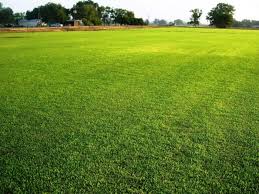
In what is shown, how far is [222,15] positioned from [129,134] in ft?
405

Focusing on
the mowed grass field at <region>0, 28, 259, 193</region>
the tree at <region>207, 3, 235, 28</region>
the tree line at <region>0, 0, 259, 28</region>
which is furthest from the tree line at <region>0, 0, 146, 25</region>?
the mowed grass field at <region>0, 28, 259, 193</region>

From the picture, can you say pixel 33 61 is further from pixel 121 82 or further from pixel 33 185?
pixel 33 185

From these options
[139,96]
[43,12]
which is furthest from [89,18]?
[139,96]

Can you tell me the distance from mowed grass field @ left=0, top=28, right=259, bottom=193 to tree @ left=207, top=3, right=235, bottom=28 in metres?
117

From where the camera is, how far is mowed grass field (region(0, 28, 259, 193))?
3.50 meters

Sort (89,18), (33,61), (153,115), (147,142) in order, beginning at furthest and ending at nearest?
1. (89,18)
2. (33,61)
3. (153,115)
4. (147,142)

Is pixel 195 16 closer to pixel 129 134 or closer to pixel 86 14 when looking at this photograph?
pixel 86 14

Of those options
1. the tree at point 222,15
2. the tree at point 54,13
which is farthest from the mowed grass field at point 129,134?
the tree at point 222,15

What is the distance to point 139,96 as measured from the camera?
7117 mm

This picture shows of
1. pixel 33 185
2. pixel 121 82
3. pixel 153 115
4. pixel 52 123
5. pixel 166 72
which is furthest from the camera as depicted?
pixel 166 72

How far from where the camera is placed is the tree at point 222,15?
119m

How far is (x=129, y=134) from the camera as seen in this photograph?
4820 mm

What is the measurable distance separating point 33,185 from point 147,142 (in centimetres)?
167

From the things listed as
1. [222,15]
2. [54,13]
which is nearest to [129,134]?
[54,13]
